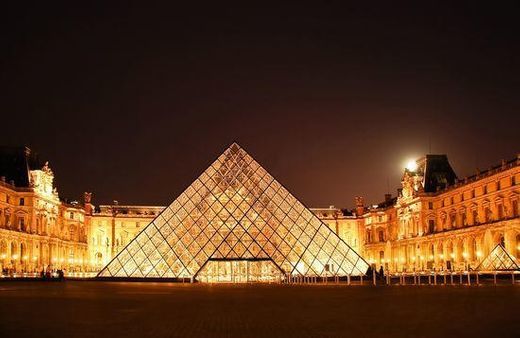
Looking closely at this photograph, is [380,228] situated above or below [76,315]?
above

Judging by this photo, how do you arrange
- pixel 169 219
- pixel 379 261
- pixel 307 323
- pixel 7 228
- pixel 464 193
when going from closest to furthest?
1. pixel 307 323
2. pixel 169 219
3. pixel 7 228
4. pixel 464 193
5. pixel 379 261

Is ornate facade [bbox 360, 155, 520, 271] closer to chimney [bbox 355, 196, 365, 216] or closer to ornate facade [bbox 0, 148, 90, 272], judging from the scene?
chimney [bbox 355, 196, 365, 216]

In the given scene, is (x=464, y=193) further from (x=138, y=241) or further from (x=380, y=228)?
(x=138, y=241)

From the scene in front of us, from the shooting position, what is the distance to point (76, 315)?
37.6 feet

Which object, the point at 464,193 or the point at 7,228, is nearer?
the point at 7,228

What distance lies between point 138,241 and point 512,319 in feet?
106

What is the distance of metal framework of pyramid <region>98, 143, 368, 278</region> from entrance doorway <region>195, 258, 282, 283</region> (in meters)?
1.13

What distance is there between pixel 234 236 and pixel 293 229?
3.75m

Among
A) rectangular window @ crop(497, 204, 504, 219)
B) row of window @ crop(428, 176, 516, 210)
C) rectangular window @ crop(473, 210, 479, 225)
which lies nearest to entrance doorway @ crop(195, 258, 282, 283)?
row of window @ crop(428, 176, 516, 210)

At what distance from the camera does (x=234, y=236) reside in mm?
39156

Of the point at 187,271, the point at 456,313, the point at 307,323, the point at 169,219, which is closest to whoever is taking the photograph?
the point at 307,323

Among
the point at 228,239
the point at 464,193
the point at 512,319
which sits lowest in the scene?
the point at 512,319

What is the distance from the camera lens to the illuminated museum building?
128 feet

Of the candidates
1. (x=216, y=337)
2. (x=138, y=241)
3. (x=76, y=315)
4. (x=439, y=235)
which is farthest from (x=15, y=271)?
(x=216, y=337)
